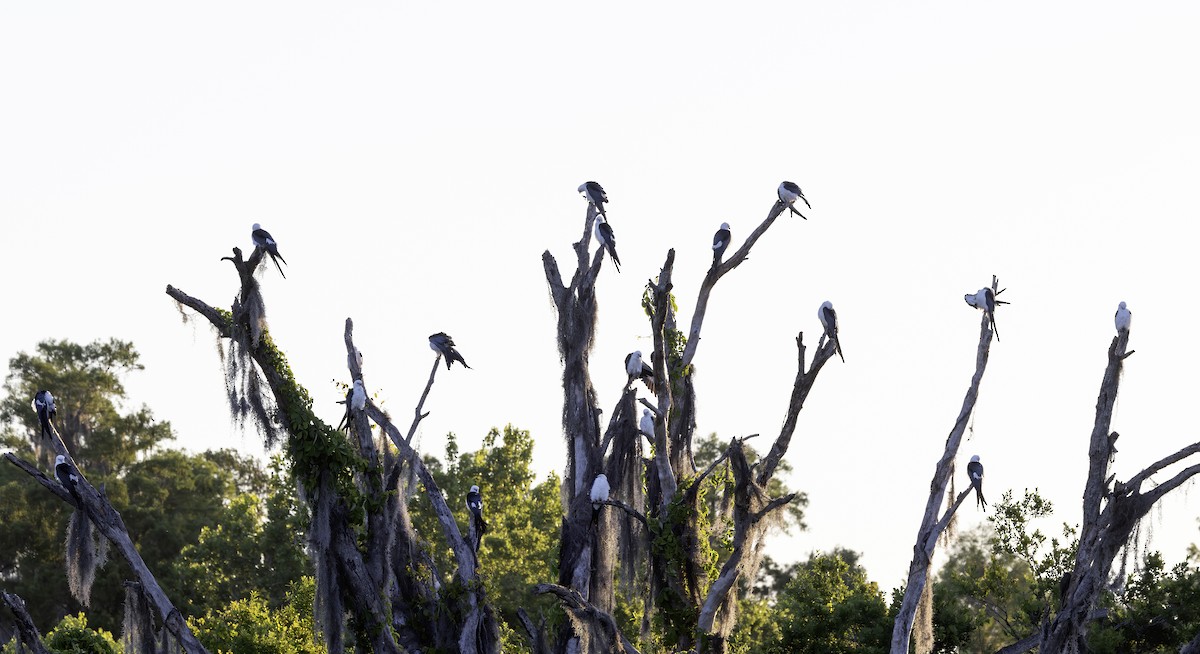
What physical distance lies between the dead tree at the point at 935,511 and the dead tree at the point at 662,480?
1.48m

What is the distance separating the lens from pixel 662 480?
1633cm

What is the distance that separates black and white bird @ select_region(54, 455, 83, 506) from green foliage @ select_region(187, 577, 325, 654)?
6.81 metres

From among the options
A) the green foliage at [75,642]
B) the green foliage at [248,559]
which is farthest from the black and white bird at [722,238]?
the green foliage at [248,559]

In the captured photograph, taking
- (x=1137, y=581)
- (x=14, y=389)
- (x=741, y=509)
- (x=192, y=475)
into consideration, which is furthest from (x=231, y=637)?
(x=14, y=389)

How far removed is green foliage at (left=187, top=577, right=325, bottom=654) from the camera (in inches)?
842

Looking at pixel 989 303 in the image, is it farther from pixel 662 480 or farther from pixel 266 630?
pixel 266 630

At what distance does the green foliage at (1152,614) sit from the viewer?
18.4 m

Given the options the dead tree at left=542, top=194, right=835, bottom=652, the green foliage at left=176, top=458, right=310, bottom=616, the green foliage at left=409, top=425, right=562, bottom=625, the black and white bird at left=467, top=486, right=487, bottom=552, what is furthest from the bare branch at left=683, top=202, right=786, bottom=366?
the green foliage at left=176, top=458, right=310, bottom=616

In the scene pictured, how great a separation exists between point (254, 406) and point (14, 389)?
30.2 metres

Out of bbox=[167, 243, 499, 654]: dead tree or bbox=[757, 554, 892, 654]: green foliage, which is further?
bbox=[757, 554, 892, 654]: green foliage

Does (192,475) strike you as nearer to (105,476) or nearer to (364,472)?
(105,476)

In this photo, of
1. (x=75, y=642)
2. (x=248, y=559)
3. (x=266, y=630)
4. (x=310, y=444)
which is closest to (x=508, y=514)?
(x=248, y=559)

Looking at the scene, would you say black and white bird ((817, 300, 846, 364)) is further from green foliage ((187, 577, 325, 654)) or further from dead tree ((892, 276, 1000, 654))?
green foliage ((187, 577, 325, 654))

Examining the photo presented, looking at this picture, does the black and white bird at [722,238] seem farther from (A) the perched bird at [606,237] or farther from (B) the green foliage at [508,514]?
(B) the green foliage at [508,514]
